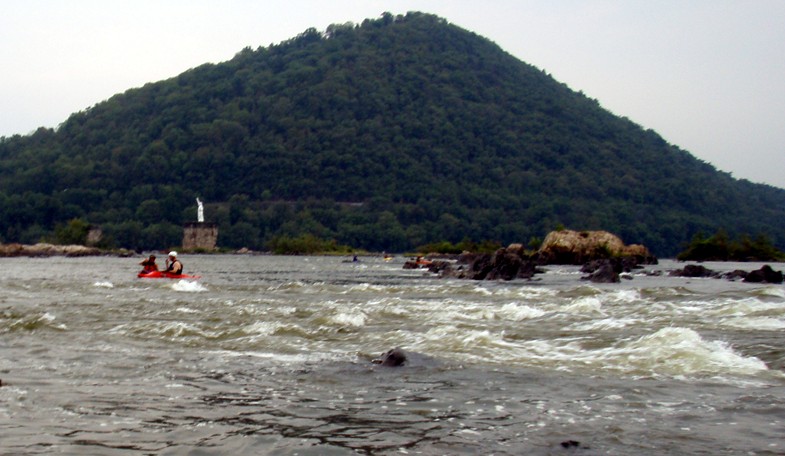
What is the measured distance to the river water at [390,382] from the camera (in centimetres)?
816

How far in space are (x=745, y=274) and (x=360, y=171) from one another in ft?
448

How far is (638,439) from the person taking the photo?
8.16m

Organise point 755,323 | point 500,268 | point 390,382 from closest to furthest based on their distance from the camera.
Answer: point 390,382 < point 755,323 < point 500,268

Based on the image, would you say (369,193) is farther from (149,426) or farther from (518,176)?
(149,426)

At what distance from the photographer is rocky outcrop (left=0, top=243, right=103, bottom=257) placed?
10838cm

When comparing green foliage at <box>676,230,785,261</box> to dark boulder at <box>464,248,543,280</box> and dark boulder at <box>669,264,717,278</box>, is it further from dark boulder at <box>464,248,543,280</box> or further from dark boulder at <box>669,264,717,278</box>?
dark boulder at <box>464,248,543,280</box>

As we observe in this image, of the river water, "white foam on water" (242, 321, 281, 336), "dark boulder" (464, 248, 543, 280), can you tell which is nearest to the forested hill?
"dark boulder" (464, 248, 543, 280)

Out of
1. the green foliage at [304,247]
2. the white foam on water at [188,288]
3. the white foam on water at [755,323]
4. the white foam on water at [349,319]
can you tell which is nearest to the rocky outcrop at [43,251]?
the green foliage at [304,247]

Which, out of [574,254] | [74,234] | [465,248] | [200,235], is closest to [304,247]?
[200,235]

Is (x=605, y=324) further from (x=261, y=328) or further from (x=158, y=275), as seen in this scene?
(x=158, y=275)

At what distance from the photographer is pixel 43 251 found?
112000 millimetres

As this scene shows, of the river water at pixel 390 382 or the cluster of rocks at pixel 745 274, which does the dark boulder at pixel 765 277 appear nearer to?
the cluster of rocks at pixel 745 274

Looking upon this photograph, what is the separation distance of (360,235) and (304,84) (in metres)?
55.0

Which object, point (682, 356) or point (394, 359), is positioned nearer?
point (394, 359)
